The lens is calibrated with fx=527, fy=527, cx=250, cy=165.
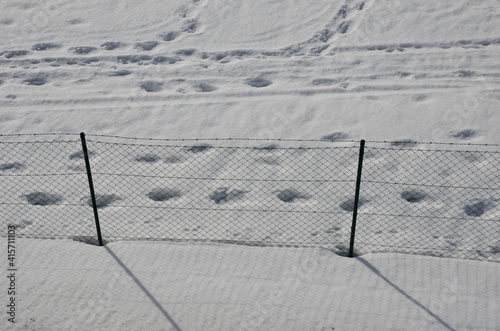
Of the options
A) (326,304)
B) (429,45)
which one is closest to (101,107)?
(326,304)

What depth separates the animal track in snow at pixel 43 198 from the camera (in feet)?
22.2

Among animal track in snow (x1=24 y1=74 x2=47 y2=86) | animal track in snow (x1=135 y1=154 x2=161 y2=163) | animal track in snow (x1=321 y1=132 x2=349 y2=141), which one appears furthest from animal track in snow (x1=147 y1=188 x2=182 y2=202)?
animal track in snow (x1=24 y1=74 x2=47 y2=86)

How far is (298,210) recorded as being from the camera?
6602 millimetres

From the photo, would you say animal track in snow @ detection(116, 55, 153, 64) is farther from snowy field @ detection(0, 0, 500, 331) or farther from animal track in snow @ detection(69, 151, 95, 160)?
animal track in snow @ detection(69, 151, 95, 160)

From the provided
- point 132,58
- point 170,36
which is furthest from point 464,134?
point 132,58

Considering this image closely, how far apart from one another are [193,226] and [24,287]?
1.95 metres

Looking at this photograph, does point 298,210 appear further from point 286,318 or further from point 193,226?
point 286,318

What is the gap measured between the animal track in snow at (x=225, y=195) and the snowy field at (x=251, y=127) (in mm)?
34

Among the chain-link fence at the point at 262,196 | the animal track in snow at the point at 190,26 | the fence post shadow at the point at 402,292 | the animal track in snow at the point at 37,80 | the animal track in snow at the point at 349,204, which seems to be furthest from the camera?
the animal track in snow at the point at 190,26

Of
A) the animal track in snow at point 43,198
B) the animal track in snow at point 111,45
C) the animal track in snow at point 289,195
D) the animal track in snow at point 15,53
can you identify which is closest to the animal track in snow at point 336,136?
the animal track in snow at point 289,195

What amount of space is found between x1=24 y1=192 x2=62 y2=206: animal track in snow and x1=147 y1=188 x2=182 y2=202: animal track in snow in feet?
3.92

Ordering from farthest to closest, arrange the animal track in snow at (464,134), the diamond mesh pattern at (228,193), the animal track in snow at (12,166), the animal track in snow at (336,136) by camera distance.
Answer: the animal track in snow at (336,136)
the animal track in snow at (464,134)
the animal track in snow at (12,166)
the diamond mesh pattern at (228,193)

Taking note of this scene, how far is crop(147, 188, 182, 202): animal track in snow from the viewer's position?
686 cm

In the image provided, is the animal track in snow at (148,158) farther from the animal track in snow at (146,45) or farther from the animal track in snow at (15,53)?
the animal track in snow at (15,53)
